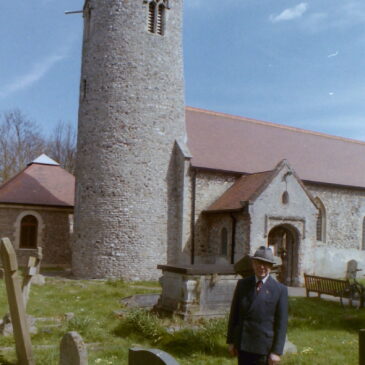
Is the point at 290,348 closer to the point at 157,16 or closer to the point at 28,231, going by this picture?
the point at 157,16

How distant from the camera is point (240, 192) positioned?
18.8 metres

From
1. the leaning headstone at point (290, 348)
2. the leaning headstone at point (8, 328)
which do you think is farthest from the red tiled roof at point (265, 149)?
the leaning headstone at point (290, 348)

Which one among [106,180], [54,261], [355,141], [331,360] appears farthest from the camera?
[355,141]

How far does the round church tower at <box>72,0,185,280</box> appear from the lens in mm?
18312

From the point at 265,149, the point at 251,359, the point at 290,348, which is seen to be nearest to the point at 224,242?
the point at 265,149

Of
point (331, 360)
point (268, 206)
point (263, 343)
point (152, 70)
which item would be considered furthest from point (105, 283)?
point (263, 343)

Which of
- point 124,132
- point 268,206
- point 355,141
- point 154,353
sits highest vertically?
point 355,141

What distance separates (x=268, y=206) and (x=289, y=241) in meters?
2.43

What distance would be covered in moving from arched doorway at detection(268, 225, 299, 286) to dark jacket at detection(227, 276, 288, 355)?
14.2 m

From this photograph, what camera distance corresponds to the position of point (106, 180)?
18.5m

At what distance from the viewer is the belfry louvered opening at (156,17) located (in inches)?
767

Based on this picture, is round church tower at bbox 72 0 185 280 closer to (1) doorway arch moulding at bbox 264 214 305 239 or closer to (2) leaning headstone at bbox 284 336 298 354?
(1) doorway arch moulding at bbox 264 214 305 239

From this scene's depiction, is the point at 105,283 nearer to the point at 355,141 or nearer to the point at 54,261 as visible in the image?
the point at 54,261

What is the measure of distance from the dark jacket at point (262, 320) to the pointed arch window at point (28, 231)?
18911 millimetres
